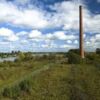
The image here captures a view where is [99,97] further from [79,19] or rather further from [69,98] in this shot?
[79,19]

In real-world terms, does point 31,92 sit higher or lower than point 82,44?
lower

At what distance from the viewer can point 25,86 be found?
58.5ft

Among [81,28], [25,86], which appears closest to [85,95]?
[25,86]

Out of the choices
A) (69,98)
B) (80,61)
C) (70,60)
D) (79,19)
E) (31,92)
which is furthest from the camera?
(79,19)

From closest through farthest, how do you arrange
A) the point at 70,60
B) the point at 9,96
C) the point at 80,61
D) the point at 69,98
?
1. the point at 69,98
2. the point at 9,96
3. the point at 80,61
4. the point at 70,60

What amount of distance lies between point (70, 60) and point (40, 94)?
43.6 m

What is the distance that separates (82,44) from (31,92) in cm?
4669

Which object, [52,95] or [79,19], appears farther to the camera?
[79,19]

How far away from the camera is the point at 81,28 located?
6306 centimetres

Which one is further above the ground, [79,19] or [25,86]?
[79,19]

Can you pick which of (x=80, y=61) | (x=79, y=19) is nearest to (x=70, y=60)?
(x=80, y=61)

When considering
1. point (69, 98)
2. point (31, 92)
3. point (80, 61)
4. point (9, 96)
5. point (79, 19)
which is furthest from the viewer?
point (79, 19)

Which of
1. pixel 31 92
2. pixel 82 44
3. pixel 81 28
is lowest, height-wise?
pixel 31 92

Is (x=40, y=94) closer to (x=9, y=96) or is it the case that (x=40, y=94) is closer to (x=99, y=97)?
(x=9, y=96)
